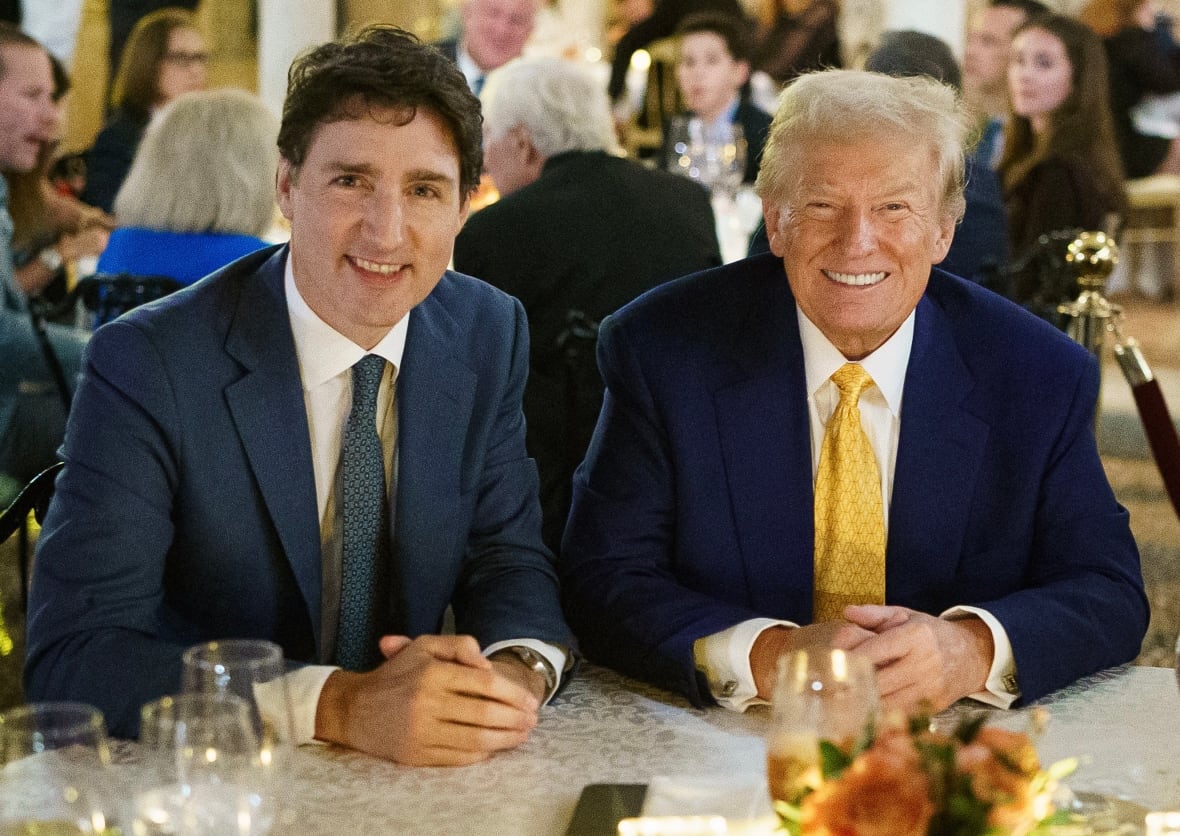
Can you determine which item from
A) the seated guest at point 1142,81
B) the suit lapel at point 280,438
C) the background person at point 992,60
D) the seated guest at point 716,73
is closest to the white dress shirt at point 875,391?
the suit lapel at point 280,438

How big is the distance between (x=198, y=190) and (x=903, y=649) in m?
2.82

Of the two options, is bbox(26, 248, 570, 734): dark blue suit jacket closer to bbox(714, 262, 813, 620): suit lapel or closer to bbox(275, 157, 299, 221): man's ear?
bbox(275, 157, 299, 221): man's ear

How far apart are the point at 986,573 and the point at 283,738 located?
3.48 ft

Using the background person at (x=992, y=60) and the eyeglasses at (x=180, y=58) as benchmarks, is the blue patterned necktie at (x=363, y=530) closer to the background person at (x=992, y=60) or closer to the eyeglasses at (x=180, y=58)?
the eyeglasses at (x=180, y=58)

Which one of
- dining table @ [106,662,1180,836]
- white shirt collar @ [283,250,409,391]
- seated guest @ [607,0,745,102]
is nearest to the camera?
dining table @ [106,662,1180,836]

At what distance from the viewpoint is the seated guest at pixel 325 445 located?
1697 millimetres

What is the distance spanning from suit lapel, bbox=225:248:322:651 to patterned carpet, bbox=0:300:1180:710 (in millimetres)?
997

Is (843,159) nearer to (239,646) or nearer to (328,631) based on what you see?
(328,631)

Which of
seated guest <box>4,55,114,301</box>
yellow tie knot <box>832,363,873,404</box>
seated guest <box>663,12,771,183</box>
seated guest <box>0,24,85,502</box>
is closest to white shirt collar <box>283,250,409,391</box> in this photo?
yellow tie knot <box>832,363,873,404</box>

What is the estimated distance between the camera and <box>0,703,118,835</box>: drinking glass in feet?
3.49

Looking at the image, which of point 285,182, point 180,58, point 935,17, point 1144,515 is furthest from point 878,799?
point 935,17

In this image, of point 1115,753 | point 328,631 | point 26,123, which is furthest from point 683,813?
point 26,123

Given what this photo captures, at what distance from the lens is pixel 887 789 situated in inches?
39.1

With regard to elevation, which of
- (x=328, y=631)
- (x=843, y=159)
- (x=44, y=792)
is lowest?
(x=328, y=631)
